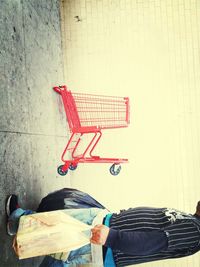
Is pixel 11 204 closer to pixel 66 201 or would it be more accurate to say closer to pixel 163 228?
pixel 66 201

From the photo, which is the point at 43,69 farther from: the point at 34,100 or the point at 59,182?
the point at 59,182

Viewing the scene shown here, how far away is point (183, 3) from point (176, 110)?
4.37ft

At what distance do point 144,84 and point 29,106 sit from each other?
1.75m

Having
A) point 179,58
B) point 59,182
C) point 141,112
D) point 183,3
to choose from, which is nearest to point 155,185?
point 141,112

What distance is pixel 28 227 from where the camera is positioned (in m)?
1.85

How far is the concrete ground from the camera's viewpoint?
2277 millimetres

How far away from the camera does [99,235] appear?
1713mm

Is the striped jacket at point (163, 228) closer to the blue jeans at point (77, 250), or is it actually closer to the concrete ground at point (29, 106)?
the blue jeans at point (77, 250)

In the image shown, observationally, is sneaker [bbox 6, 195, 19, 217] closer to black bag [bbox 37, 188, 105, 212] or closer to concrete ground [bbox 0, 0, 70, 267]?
concrete ground [bbox 0, 0, 70, 267]

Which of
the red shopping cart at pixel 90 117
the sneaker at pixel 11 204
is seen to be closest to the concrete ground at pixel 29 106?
the sneaker at pixel 11 204

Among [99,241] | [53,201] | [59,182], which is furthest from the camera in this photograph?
[59,182]

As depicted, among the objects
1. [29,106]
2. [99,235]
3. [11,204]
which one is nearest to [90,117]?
[29,106]

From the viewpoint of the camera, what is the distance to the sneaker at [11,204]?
7.18 ft

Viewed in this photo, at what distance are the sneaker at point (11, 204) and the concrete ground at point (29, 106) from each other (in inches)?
1.7
